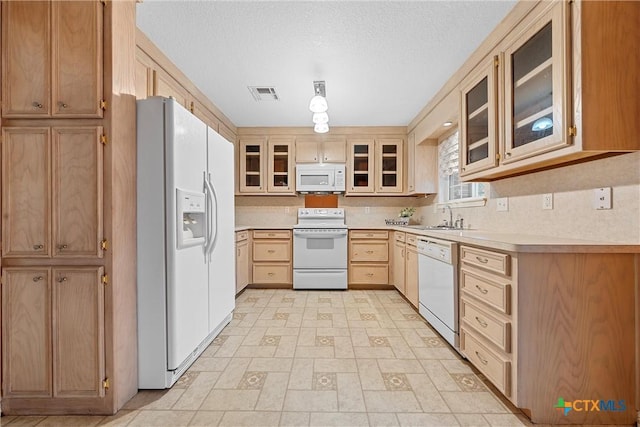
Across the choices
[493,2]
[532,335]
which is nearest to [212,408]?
[532,335]

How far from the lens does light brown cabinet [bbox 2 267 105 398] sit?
1616mm

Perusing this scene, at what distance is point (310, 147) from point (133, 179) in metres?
3.12

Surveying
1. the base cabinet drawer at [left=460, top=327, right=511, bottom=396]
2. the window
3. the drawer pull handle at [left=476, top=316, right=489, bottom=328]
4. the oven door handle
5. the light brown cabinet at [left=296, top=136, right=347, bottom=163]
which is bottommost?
the base cabinet drawer at [left=460, top=327, right=511, bottom=396]

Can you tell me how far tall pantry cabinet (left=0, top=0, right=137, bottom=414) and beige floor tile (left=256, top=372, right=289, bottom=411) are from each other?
0.82m

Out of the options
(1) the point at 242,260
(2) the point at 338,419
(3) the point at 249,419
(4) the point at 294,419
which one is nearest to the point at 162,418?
(3) the point at 249,419

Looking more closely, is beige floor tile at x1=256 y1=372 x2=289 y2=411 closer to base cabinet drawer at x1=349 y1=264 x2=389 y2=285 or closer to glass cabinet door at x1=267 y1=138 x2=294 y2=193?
base cabinet drawer at x1=349 y1=264 x2=389 y2=285

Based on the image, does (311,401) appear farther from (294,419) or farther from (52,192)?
(52,192)

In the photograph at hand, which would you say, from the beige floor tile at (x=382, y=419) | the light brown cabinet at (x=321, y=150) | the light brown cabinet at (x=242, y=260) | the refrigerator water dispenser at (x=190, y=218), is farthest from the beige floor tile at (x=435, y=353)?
the light brown cabinet at (x=321, y=150)

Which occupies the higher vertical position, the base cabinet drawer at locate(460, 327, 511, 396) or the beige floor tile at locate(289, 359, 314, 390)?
the base cabinet drawer at locate(460, 327, 511, 396)

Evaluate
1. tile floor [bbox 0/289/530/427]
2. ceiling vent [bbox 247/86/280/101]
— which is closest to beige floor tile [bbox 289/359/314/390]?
tile floor [bbox 0/289/530/427]

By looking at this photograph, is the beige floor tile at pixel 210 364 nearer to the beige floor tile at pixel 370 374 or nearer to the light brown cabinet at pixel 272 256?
the beige floor tile at pixel 370 374

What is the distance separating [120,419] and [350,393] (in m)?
1.26

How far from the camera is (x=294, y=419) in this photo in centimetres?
158

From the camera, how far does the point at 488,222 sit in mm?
2750
